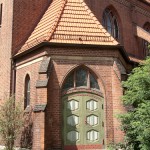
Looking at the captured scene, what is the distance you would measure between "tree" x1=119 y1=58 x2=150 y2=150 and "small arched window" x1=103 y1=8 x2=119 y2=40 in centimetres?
962

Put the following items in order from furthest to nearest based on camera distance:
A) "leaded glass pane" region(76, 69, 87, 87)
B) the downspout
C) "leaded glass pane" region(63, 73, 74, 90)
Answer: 1. the downspout
2. "leaded glass pane" region(76, 69, 87, 87)
3. "leaded glass pane" region(63, 73, 74, 90)

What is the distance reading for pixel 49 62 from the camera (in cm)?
1337

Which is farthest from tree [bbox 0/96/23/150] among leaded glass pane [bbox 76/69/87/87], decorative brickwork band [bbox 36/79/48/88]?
leaded glass pane [bbox 76/69/87/87]

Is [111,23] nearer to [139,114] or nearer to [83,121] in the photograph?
[83,121]

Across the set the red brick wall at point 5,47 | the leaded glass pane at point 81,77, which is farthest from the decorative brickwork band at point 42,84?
the red brick wall at point 5,47

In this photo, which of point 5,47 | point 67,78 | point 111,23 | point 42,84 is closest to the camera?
point 42,84

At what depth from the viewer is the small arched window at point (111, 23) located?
800 inches

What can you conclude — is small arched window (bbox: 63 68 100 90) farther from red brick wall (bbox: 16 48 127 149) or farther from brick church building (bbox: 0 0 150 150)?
red brick wall (bbox: 16 48 127 149)

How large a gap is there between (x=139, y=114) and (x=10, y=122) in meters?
5.85

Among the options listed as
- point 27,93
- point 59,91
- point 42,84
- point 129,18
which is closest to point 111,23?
point 129,18

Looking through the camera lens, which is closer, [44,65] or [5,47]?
[44,65]

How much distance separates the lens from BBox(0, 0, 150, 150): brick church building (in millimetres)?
12938

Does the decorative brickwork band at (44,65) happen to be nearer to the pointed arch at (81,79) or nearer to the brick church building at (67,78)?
the brick church building at (67,78)

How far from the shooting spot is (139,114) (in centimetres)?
1016
